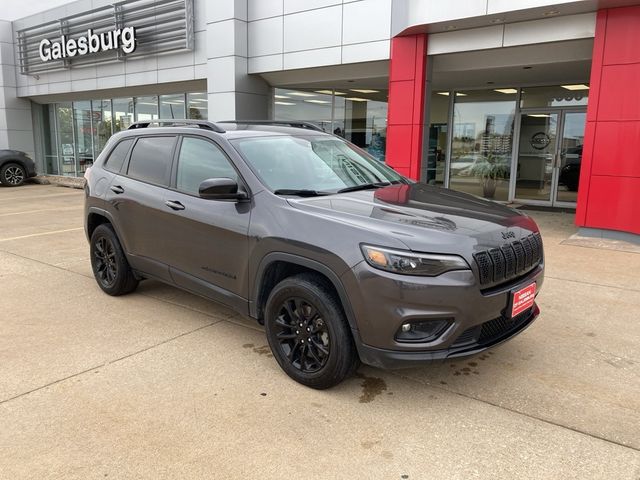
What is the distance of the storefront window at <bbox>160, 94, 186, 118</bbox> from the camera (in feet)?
57.4

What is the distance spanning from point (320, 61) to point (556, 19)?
211 inches

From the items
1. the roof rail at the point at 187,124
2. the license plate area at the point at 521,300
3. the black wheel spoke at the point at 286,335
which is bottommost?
the black wheel spoke at the point at 286,335

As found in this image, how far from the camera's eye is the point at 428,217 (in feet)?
10.9

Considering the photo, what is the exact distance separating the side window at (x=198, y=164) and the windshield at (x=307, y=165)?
190 mm

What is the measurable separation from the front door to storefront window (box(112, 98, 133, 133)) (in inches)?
543

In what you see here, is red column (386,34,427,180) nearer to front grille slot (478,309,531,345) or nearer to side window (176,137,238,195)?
side window (176,137,238,195)

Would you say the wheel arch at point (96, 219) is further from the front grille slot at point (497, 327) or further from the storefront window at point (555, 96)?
the storefront window at point (555, 96)

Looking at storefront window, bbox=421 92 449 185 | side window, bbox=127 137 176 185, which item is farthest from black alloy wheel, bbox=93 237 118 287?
storefront window, bbox=421 92 449 185

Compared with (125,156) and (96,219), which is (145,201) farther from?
(96,219)

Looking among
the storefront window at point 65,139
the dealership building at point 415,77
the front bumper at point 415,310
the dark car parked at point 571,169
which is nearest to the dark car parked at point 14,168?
the dealership building at point 415,77

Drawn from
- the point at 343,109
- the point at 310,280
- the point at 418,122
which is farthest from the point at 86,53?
the point at 310,280

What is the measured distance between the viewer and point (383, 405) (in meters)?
3.26

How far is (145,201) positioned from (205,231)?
997 mm

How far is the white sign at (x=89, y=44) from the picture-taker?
16062 mm
